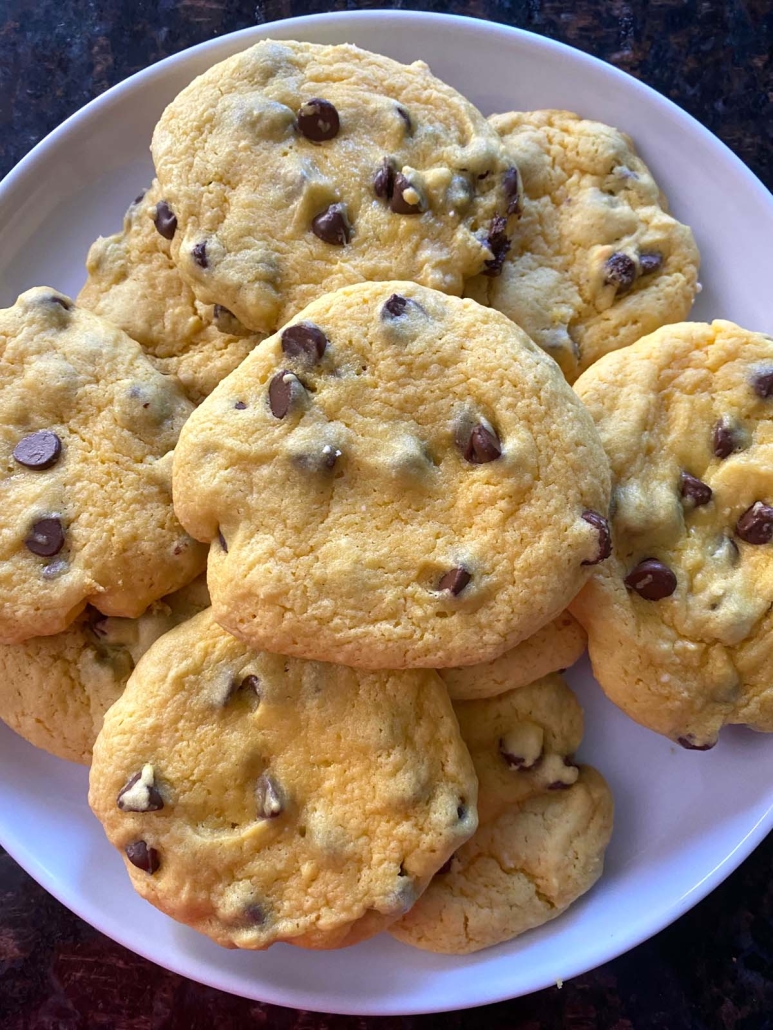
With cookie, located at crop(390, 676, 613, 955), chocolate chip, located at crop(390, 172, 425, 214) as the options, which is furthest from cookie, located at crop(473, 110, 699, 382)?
cookie, located at crop(390, 676, 613, 955)

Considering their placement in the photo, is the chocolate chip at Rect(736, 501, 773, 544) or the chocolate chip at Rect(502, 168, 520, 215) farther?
the chocolate chip at Rect(502, 168, 520, 215)

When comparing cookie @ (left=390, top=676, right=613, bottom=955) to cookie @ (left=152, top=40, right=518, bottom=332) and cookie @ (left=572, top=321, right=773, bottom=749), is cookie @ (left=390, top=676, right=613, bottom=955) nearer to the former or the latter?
cookie @ (left=572, top=321, right=773, bottom=749)

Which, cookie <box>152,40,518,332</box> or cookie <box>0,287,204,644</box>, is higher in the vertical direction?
cookie <box>152,40,518,332</box>

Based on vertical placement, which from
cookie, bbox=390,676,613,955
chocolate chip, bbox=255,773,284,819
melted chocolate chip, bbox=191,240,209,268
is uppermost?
melted chocolate chip, bbox=191,240,209,268

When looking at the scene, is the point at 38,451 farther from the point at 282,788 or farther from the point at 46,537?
the point at 282,788

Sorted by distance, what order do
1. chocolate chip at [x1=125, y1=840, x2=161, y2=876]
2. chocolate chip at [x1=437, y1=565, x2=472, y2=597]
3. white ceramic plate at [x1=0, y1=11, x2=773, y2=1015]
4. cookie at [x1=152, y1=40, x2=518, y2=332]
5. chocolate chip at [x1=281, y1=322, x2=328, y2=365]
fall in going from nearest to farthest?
1. chocolate chip at [x1=437, y1=565, x2=472, y2=597]
2. chocolate chip at [x1=281, y1=322, x2=328, y2=365]
3. chocolate chip at [x1=125, y1=840, x2=161, y2=876]
4. cookie at [x1=152, y1=40, x2=518, y2=332]
5. white ceramic plate at [x1=0, y1=11, x2=773, y2=1015]

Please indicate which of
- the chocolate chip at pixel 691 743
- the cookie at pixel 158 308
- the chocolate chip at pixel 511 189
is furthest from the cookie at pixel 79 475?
the chocolate chip at pixel 691 743

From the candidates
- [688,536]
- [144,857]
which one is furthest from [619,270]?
[144,857]
